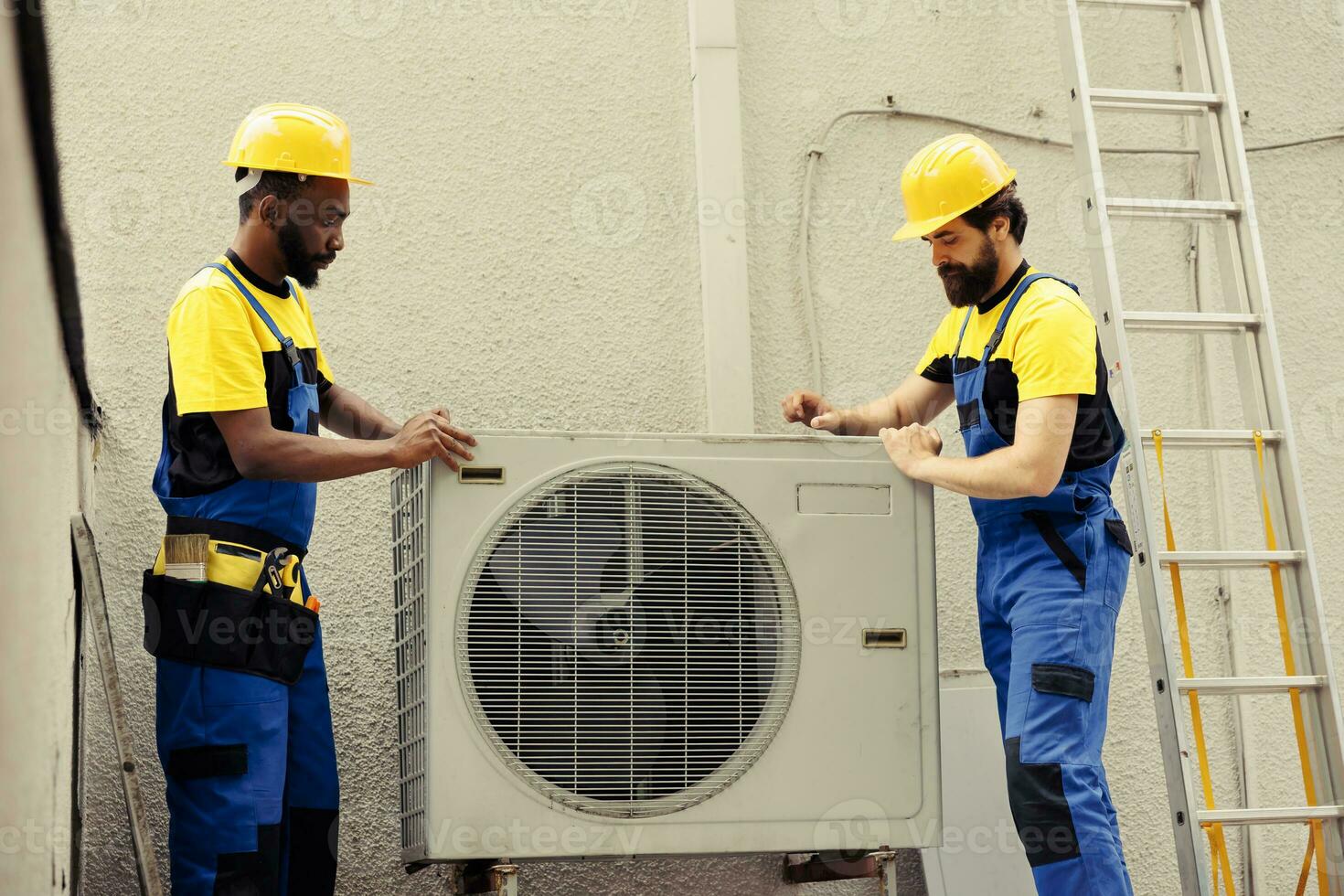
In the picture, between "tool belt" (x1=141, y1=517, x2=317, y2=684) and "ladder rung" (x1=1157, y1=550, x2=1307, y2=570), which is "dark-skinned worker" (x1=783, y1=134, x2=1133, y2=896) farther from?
"tool belt" (x1=141, y1=517, x2=317, y2=684)

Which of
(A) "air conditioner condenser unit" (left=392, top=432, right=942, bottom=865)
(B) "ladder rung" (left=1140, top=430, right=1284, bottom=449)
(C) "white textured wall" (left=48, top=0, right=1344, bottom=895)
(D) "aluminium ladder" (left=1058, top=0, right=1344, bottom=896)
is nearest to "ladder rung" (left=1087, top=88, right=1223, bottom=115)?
(D) "aluminium ladder" (left=1058, top=0, right=1344, bottom=896)

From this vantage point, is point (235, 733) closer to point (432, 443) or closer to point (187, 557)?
point (187, 557)

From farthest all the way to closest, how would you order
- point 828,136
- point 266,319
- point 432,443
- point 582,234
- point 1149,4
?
point 828,136 → point 582,234 → point 1149,4 → point 266,319 → point 432,443

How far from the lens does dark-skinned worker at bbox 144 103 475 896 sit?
2373 millimetres

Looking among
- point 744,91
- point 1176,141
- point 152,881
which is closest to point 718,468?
point 152,881

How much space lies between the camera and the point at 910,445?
2.47 meters

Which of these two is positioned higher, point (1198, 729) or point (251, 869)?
point (1198, 729)

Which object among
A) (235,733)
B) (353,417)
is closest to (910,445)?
(353,417)

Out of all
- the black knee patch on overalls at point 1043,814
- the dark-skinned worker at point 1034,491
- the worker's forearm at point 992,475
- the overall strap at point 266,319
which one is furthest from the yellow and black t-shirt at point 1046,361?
the overall strap at point 266,319

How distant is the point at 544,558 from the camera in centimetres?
234

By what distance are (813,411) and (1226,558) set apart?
869 mm

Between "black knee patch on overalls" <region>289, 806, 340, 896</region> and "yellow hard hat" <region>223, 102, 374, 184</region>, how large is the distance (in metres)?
1.18

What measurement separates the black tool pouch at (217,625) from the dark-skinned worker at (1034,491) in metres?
1.11

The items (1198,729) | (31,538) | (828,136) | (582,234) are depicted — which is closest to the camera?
(31,538)
